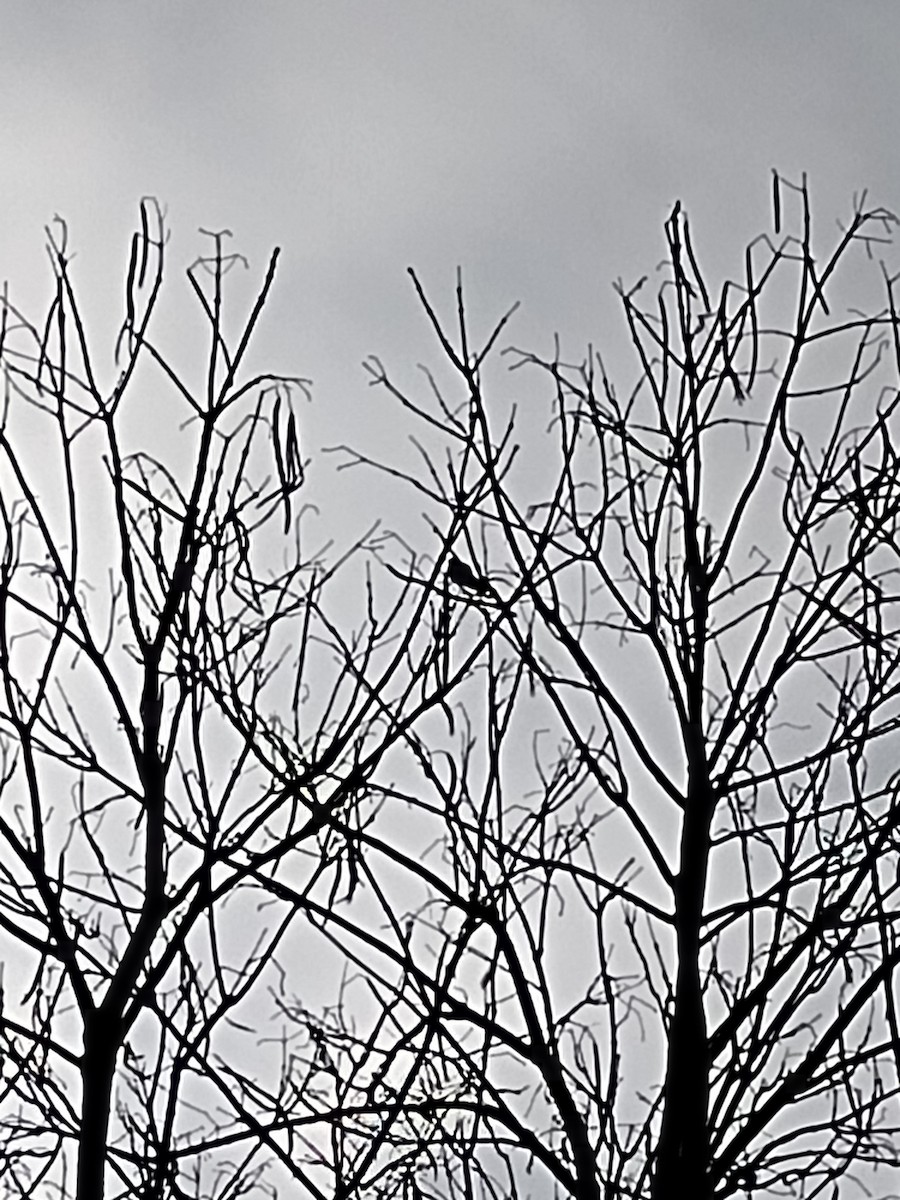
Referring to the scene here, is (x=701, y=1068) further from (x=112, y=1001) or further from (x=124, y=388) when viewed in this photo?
(x=124, y=388)

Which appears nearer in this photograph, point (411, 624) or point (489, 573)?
point (411, 624)

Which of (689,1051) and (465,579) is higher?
(465,579)

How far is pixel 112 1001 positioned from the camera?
7.00 ft

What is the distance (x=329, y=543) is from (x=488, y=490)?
0.29 meters

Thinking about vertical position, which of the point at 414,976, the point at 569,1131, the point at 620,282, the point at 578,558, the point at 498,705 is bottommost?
the point at 569,1131

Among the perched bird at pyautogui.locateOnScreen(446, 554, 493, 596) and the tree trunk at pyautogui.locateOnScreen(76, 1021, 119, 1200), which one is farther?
the perched bird at pyautogui.locateOnScreen(446, 554, 493, 596)

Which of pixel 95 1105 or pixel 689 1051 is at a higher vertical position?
pixel 689 1051

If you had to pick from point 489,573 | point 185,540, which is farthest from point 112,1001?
point 489,573

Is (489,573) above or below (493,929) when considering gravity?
above

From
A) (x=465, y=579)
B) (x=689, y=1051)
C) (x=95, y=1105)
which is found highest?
(x=465, y=579)

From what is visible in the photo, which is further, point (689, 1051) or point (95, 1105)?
point (689, 1051)

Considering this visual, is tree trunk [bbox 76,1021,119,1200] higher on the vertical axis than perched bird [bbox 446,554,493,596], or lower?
lower

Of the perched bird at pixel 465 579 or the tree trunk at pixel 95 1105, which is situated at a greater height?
the perched bird at pixel 465 579

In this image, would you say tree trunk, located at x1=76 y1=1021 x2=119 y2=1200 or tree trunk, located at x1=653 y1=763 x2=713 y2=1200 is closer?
tree trunk, located at x1=76 y1=1021 x2=119 y2=1200
